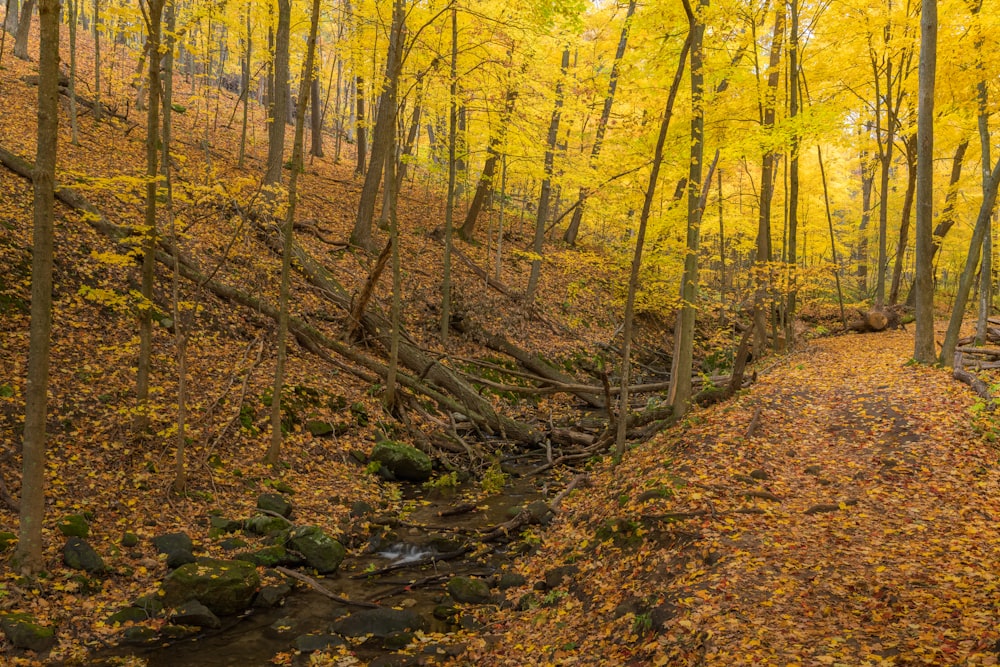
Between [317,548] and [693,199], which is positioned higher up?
[693,199]

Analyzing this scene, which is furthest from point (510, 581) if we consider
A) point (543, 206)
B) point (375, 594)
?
point (543, 206)

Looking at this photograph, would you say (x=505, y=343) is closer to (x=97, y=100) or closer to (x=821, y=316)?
(x=97, y=100)

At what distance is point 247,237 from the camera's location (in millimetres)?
14812

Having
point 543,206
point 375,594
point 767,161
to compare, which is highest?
point 767,161

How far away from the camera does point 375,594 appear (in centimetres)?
736

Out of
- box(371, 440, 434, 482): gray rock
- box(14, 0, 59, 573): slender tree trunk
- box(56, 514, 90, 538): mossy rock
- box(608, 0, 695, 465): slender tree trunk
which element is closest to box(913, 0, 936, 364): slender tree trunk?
box(608, 0, 695, 465): slender tree trunk

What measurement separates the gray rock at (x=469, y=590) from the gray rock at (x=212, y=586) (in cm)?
243

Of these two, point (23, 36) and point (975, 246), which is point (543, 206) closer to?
point (975, 246)

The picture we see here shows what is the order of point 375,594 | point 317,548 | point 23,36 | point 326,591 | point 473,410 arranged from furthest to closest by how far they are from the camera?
point 23,36, point 473,410, point 317,548, point 375,594, point 326,591

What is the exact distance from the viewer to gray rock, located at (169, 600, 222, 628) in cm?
628

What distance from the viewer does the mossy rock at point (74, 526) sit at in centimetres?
666

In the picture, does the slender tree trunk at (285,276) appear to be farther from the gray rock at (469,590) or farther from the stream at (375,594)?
the gray rock at (469,590)

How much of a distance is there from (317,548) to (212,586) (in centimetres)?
153

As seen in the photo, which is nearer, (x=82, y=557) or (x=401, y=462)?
(x=82, y=557)
